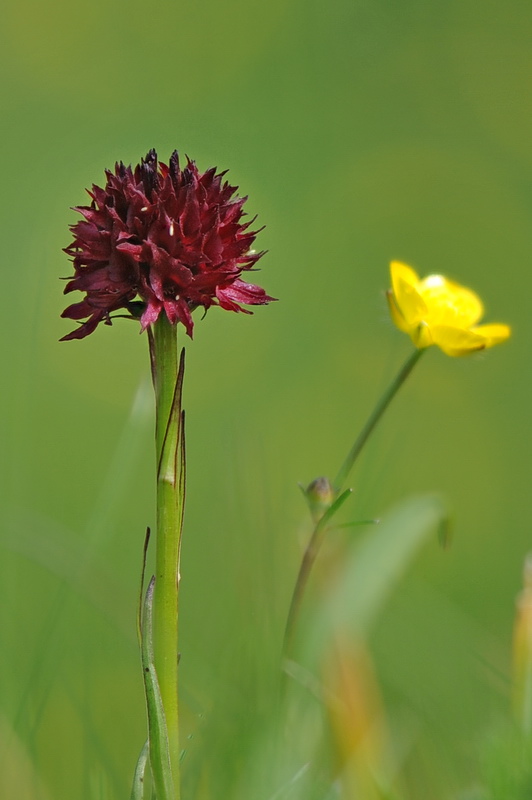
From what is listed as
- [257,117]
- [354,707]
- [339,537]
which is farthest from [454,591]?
[257,117]

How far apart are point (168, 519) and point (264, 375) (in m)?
1.35

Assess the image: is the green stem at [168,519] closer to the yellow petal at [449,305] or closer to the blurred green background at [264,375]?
the blurred green background at [264,375]

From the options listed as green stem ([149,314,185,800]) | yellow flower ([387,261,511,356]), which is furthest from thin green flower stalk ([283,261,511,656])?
green stem ([149,314,185,800])

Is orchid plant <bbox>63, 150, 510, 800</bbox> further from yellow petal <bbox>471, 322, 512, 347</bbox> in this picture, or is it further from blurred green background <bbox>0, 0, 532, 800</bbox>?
yellow petal <bbox>471, 322, 512, 347</bbox>

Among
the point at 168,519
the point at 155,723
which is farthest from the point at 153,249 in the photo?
the point at 155,723

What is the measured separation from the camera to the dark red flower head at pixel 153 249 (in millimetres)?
514

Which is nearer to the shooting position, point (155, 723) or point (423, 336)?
point (155, 723)

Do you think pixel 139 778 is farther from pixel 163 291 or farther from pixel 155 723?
pixel 163 291

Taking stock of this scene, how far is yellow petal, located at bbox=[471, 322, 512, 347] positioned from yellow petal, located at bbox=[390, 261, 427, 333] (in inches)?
1.8

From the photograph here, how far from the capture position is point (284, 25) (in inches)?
97.3

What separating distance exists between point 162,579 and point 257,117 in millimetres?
1894

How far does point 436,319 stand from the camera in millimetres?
793

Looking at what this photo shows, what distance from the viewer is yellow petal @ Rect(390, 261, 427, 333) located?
2.61 feet

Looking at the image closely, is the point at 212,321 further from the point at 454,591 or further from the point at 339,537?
the point at 339,537
